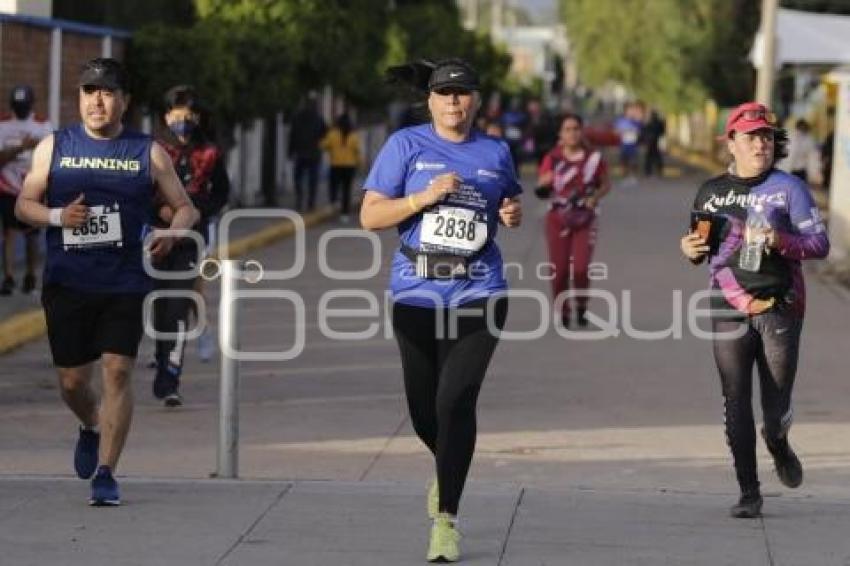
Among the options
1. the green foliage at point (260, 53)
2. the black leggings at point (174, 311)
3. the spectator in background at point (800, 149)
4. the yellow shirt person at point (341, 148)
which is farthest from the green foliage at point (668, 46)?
the black leggings at point (174, 311)

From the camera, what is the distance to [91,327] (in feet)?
29.8

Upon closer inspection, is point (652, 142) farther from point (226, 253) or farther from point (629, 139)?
point (226, 253)

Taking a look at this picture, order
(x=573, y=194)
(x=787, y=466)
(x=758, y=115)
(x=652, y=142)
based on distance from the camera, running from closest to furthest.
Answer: (x=758, y=115)
(x=787, y=466)
(x=573, y=194)
(x=652, y=142)

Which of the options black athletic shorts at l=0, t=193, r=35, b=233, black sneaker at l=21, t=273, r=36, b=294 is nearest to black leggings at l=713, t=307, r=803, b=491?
black athletic shorts at l=0, t=193, r=35, b=233

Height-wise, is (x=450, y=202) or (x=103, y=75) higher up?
(x=103, y=75)

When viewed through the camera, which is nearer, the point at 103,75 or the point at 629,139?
the point at 103,75

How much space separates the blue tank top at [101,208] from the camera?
29.3 feet

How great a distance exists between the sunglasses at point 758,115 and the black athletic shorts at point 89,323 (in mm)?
2639

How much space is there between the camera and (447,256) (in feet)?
26.6

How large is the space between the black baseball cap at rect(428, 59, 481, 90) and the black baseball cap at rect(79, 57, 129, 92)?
4.79 feet

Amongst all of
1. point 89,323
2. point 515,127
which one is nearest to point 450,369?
point 89,323

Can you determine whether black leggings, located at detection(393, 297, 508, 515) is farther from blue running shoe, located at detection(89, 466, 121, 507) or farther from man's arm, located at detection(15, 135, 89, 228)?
man's arm, located at detection(15, 135, 89, 228)

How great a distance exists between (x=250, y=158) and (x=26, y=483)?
25.1 meters

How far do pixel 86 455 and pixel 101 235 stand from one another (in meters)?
1.03
